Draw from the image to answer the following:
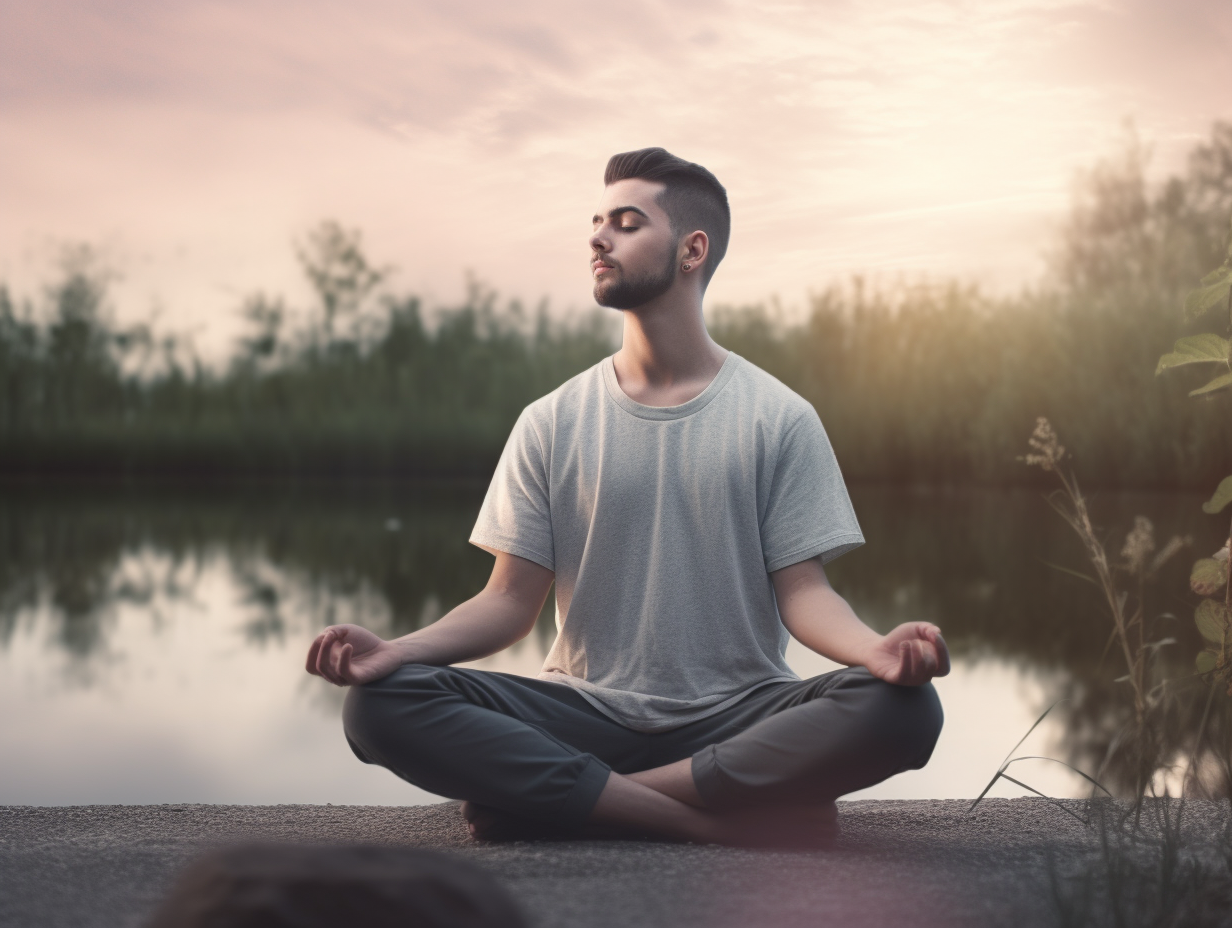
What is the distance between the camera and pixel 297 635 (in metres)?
7.81

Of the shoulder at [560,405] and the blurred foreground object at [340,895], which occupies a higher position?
the shoulder at [560,405]

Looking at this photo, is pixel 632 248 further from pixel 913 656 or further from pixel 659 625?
pixel 913 656

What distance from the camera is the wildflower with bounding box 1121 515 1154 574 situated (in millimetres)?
2201

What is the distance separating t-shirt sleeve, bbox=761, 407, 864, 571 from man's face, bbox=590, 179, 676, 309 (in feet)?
1.41

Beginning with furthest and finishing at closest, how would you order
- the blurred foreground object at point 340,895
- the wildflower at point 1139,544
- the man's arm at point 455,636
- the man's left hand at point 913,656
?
1. the wildflower at point 1139,544
2. the man's arm at point 455,636
3. the man's left hand at point 913,656
4. the blurred foreground object at point 340,895

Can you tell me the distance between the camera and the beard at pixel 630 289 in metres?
2.31

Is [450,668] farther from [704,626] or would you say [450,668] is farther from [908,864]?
[908,864]

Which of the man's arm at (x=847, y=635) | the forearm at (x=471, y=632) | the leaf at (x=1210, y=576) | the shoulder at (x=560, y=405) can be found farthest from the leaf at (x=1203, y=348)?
the forearm at (x=471, y=632)

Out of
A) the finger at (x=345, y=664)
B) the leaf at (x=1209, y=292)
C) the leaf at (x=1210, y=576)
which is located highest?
the leaf at (x=1209, y=292)

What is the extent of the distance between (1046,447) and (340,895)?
1766mm

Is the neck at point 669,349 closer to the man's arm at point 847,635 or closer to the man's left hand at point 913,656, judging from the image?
the man's arm at point 847,635

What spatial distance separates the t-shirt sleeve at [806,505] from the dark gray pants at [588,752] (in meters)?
0.28

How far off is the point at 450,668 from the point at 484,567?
10261 mm

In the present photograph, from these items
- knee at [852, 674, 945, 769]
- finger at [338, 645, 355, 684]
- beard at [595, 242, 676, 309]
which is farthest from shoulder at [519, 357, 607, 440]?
knee at [852, 674, 945, 769]
